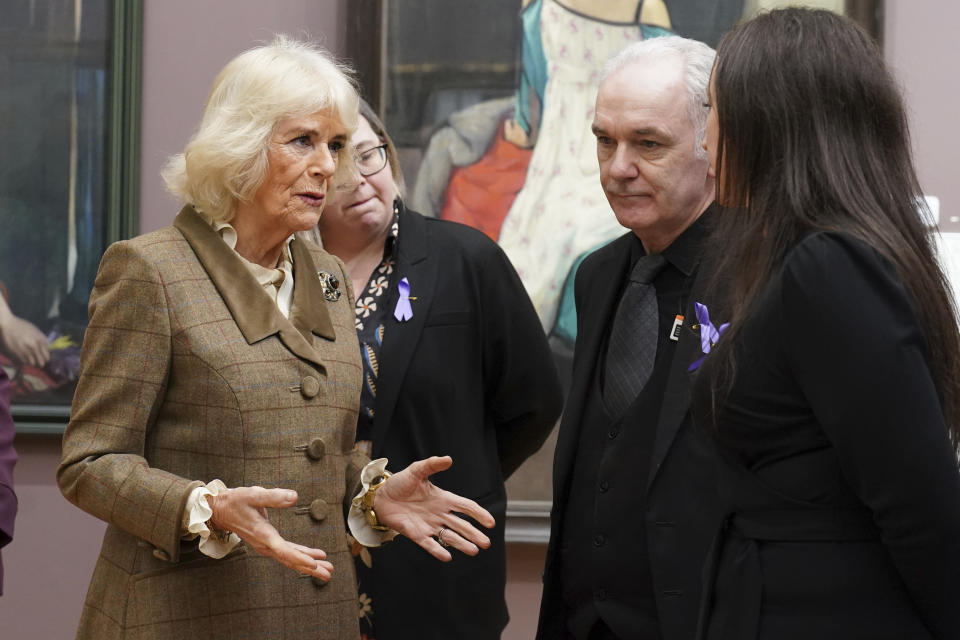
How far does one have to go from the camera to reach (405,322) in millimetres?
2758

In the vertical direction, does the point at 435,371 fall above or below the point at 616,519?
above

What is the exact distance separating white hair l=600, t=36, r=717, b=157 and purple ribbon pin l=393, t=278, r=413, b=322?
731 millimetres

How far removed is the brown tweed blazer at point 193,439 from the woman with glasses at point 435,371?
515 millimetres

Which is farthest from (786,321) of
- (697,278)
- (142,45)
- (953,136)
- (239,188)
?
(142,45)

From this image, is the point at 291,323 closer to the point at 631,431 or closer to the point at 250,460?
the point at 250,460

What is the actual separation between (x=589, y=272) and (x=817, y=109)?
3.44 feet

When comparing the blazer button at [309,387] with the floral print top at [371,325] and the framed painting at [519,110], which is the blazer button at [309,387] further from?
the framed painting at [519,110]

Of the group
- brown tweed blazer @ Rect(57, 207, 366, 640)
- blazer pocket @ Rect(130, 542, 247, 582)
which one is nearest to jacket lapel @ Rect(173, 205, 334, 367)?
brown tweed blazer @ Rect(57, 207, 366, 640)

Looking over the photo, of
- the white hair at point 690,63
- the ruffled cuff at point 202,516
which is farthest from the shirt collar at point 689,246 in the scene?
the ruffled cuff at point 202,516

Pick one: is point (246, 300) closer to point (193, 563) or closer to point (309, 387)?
point (309, 387)

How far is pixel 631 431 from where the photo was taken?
85.1 inches

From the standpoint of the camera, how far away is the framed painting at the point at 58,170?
353 centimetres

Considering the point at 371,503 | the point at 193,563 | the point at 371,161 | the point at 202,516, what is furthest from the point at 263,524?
the point at 371,161

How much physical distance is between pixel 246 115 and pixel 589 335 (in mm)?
847
